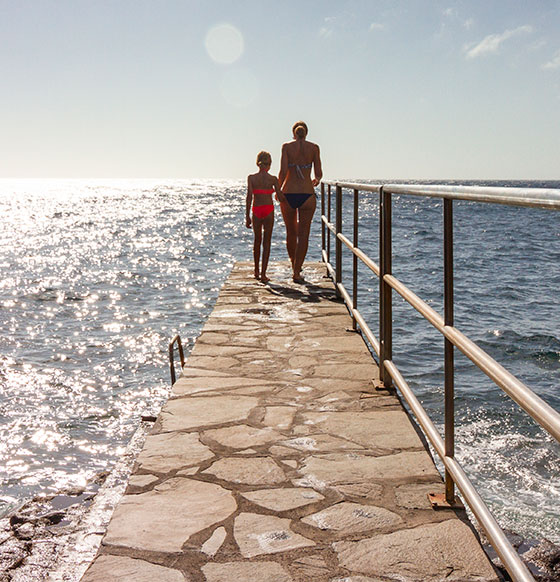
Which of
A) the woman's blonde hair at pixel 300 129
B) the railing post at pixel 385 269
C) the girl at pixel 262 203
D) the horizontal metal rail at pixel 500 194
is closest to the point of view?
the horizontal metal rail at pixel 500 194

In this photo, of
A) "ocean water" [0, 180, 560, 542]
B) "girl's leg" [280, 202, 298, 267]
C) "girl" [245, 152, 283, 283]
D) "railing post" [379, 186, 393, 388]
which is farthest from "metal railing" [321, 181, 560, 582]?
"girl" [245, 152, 283, 283]

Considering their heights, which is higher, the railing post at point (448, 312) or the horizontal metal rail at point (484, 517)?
the railing post at point (448, 312)

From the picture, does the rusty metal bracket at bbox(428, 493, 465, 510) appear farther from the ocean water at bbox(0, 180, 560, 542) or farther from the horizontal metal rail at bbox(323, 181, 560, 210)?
the ocean water at bbox(0, 180, 560, 542)

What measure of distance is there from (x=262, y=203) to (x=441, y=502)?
19.7 feet

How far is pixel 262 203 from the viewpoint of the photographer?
820cm

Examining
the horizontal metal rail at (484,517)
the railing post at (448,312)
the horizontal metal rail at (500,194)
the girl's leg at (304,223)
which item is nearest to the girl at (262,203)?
the girl's leg at (304,223)

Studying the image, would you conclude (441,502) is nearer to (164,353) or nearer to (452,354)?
(452,354)

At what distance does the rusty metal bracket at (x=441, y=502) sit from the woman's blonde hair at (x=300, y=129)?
5.48m

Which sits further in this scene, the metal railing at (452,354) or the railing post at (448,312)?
the railing post at (448,312)

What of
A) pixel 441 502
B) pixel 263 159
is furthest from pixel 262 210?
pixel 441 502

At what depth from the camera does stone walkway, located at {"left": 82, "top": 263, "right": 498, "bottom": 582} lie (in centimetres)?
220

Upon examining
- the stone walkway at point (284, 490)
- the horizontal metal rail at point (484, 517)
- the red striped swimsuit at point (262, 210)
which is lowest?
the stone walkway at point (284, 490)

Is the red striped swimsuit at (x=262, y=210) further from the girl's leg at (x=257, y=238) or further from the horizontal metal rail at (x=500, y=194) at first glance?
the horizontal metal rail at (x=500, y=194)

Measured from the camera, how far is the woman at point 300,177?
24.6ft
